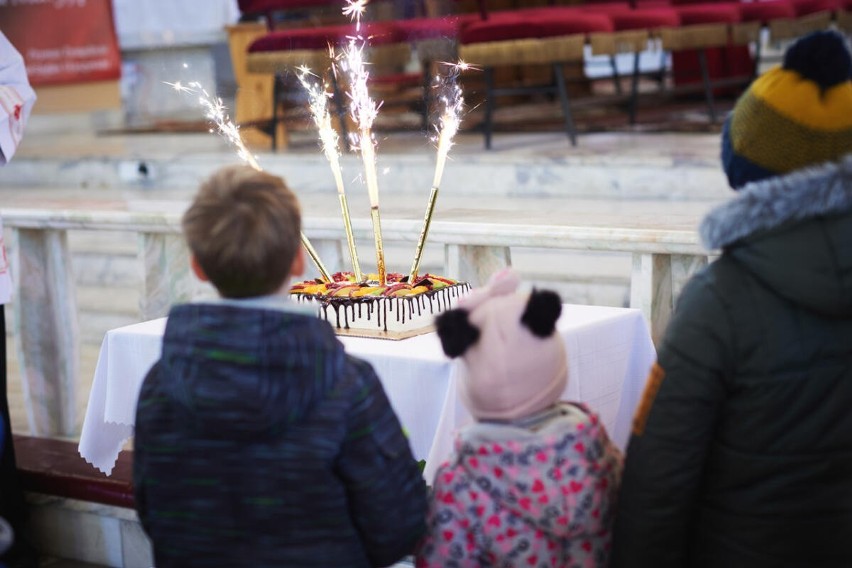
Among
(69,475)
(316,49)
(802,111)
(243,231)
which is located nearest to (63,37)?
(316,49)

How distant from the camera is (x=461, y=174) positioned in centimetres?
589

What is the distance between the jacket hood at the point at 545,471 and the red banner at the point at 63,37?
301 inches

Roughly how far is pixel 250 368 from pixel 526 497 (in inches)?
17.3

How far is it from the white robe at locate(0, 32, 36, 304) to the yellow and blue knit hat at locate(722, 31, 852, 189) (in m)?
2.00

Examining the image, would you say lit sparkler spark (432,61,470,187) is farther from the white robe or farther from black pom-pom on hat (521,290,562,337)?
the white robe

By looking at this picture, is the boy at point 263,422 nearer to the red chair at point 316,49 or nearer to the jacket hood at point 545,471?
the jacket hood at point 545,471

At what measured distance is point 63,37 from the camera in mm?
8992

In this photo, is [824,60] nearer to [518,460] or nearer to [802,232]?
[802,232]

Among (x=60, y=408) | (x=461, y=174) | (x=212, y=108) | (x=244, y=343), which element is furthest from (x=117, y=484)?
(x=461, y=174)

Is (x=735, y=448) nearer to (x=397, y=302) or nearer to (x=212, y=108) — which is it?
(x=397, y=302)

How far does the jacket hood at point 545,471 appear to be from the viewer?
6.03ft

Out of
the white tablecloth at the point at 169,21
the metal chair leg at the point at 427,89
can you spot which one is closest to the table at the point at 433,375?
the metal chair leg at the point at 427,89

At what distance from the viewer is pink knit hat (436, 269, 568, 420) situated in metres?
1.86

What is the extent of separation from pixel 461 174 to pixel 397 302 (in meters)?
3.36
